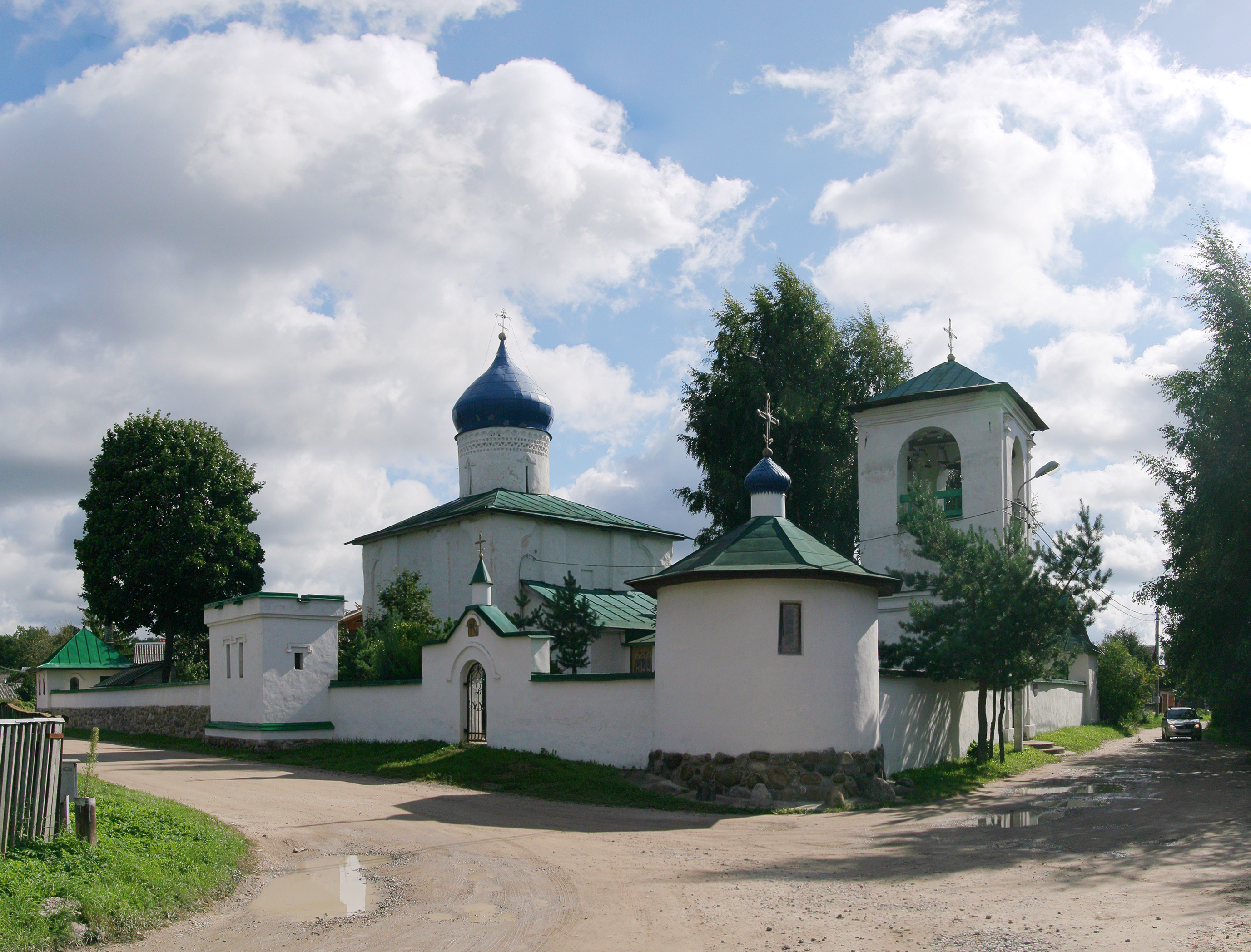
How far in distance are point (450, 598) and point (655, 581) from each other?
46.6 feet

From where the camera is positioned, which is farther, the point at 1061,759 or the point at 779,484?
the point at 1061,759

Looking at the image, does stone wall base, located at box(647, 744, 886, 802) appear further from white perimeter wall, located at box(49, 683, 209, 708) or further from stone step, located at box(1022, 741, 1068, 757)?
white perimeter wall, located at box(49, 683, 209, 708)

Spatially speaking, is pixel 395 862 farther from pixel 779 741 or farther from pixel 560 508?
pixel 560 508

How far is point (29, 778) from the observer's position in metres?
8.67

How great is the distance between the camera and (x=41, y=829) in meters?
8.70

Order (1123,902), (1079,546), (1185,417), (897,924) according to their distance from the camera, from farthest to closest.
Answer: (1185,417) < (1079,546) < (1123,902) < (897,924)

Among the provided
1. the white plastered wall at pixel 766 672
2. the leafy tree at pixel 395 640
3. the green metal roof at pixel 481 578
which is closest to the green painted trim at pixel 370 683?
the leafy tree at pixel 395 640

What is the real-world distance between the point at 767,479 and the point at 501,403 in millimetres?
16384

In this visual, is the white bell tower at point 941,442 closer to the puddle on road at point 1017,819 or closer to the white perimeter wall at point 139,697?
the puddle on road at point 1017,819

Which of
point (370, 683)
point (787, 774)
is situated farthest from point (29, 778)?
point (370, 683)

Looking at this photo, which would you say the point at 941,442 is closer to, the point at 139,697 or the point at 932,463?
the point at 932,463

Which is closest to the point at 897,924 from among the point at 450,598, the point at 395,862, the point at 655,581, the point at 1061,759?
the point at 395,862

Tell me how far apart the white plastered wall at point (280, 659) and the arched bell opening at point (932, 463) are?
1345cm

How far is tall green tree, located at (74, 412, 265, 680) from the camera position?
31.6 meters
